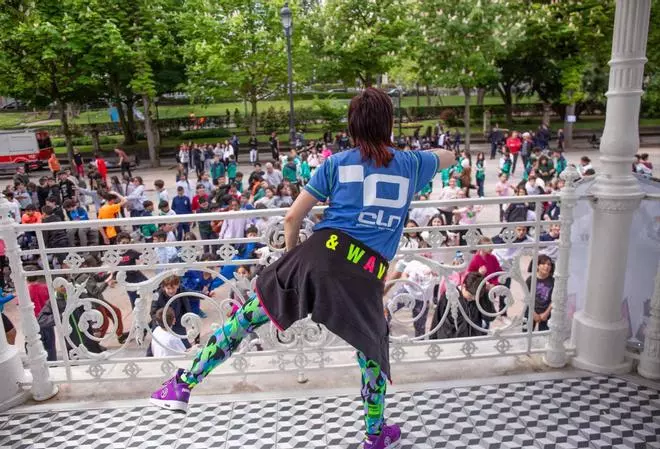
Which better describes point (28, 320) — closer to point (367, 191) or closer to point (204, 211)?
point (367, 191)

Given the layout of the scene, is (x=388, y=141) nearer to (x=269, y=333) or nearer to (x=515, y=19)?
(x=269, y=333)

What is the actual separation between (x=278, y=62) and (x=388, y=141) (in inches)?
918

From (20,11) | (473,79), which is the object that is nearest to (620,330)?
(473,79)

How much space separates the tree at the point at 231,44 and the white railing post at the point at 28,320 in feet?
70.3

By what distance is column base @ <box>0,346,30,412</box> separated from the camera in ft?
11.6

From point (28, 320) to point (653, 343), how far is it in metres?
4.13

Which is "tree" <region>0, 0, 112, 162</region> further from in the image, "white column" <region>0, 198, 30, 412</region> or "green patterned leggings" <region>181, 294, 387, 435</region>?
"green patterned leggings" <region>181, 294, 387, 435</region>

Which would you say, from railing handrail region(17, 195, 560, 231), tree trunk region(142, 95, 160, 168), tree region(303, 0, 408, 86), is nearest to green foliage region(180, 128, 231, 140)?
tree trunk region(142, 95, 160, 168)

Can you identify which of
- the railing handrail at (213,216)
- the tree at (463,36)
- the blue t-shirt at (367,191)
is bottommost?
the railing handrail at (213,216)

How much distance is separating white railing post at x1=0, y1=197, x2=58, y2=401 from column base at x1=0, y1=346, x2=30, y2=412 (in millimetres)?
83

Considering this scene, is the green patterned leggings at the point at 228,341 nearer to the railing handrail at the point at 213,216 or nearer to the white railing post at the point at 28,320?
the railing handrail at the point at 213,216

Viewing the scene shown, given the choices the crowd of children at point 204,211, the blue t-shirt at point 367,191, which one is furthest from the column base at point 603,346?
the blue t-shirt at point 367,191

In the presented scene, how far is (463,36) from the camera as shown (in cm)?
2302

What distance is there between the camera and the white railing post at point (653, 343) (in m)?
3.51
